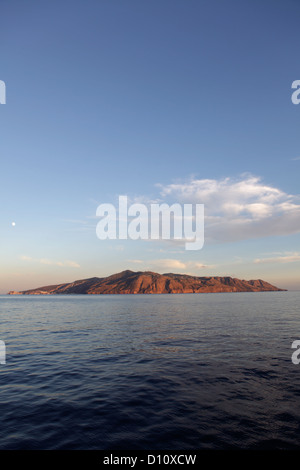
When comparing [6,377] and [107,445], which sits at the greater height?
[107,445]

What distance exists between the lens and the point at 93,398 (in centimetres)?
1455

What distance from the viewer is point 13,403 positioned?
45.9 feet

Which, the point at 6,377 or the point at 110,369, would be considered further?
the point at 110,369

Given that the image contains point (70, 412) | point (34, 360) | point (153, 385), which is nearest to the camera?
point (70, 412)

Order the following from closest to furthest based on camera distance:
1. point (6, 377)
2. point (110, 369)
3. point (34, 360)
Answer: point (6, 377) < point (110, 369) < point (34, 360)

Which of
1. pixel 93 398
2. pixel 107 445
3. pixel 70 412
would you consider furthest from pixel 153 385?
pixel 107 445

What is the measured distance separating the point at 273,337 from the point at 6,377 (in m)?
30.5
